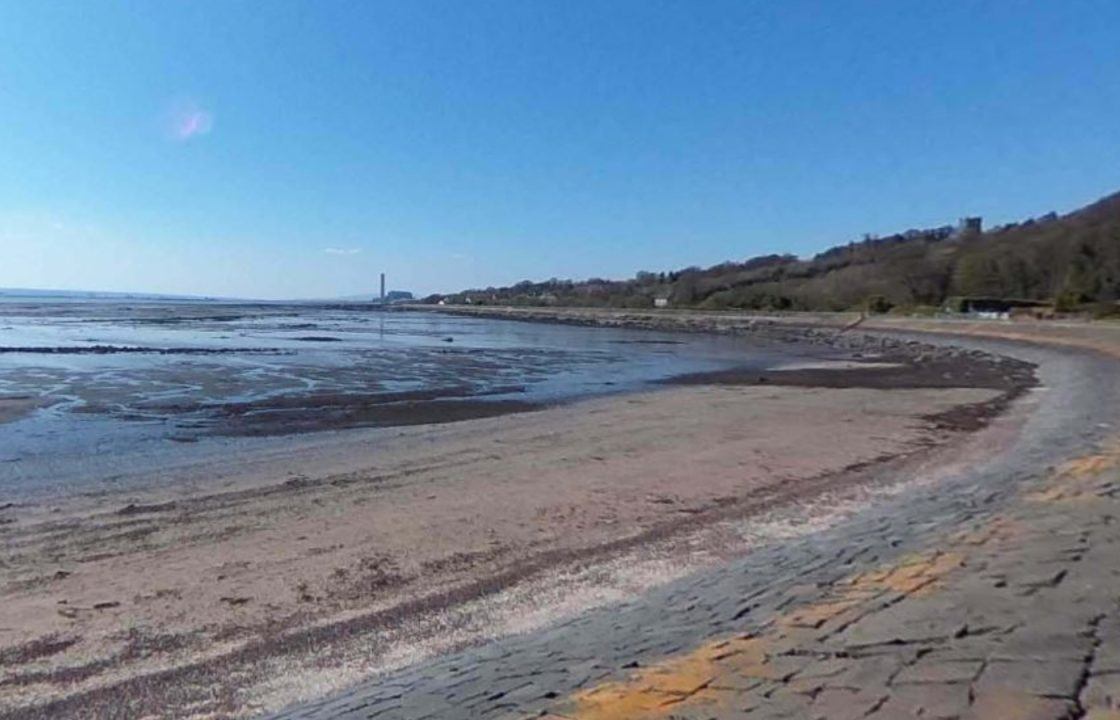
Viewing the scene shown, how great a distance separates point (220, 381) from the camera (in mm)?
25828

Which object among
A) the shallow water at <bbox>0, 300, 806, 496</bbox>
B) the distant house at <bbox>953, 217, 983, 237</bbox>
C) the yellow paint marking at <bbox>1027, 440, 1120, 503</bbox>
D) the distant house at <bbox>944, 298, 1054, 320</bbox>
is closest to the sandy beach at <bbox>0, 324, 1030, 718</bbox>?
the yellow paint marking at <bbox>1027, 440, 1120, 503</bbox>

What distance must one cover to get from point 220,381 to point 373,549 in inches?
791

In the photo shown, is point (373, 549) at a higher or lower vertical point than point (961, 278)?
lower

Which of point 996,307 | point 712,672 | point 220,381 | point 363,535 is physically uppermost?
point 996,307

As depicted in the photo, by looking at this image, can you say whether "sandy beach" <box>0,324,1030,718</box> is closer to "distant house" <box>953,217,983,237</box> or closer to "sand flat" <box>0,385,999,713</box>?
"sand flat" <box>0,385,999,713</box>

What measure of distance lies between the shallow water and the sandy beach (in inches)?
122

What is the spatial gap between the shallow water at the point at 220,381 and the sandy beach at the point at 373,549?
3087 mm

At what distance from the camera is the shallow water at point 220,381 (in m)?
14.3

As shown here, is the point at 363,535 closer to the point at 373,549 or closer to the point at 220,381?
the point at 373,549

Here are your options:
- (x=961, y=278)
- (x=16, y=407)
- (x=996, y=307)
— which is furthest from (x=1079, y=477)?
(x=961, y=278)

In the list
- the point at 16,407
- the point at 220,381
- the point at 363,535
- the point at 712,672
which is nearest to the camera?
the point at 712,672

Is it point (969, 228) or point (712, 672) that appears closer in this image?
point (712, 672)

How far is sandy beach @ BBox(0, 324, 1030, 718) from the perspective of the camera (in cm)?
537

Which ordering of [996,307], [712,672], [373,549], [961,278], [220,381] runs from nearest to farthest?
[712,672]
[373,549]
[220,381]
[996,307]
[961,278]
